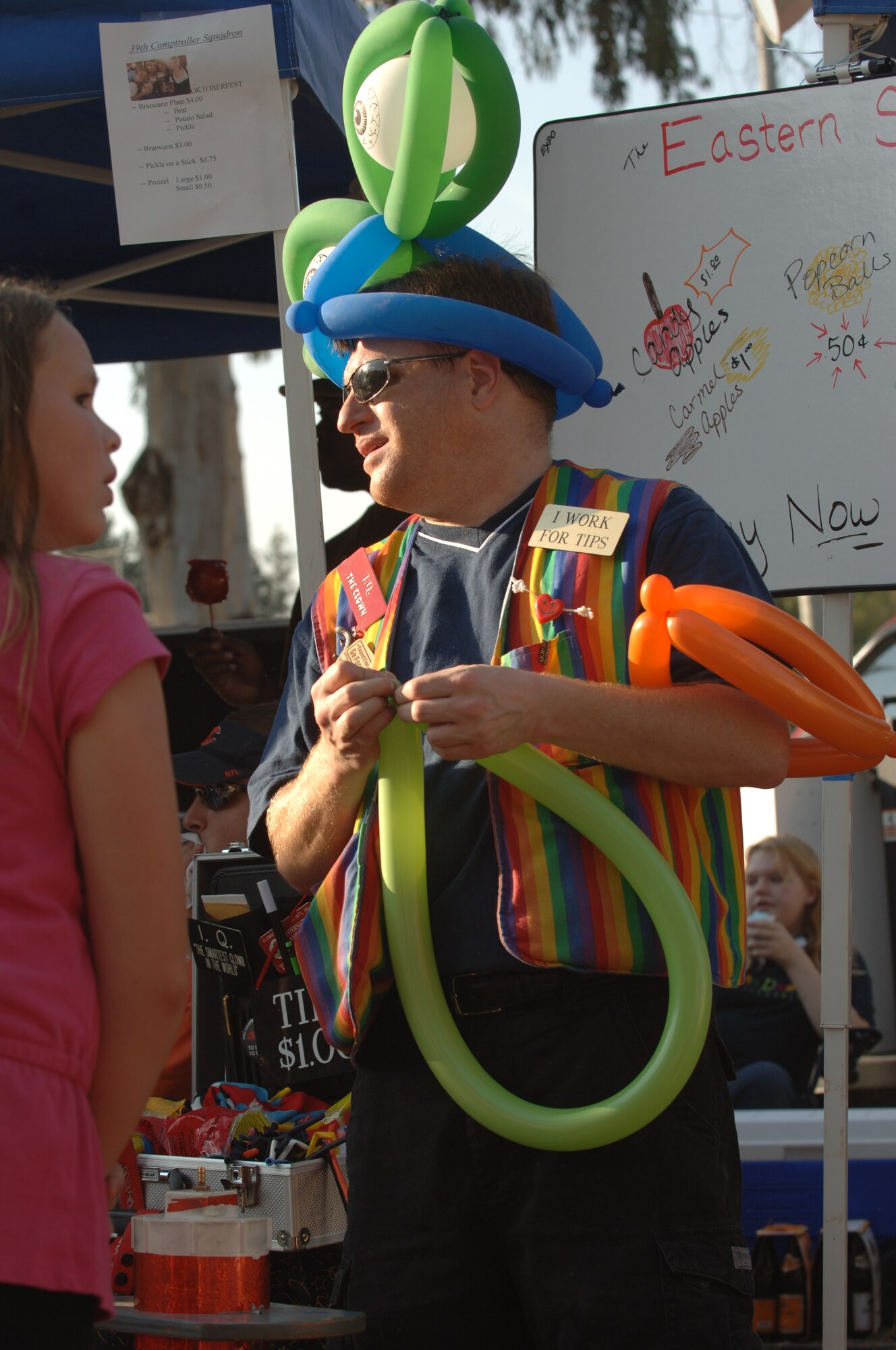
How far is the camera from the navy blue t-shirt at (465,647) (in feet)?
→ 5.94

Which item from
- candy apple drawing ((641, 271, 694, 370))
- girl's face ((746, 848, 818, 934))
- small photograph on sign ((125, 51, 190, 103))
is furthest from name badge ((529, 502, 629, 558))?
girl's face ((746, 848, 818, 934))

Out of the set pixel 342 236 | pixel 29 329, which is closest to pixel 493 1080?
pixel 29 329

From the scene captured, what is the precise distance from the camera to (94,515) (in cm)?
132

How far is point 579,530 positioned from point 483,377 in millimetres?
295

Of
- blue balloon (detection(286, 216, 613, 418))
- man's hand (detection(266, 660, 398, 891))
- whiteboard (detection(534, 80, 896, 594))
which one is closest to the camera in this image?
man's hand (detection(266, 660, 398, 891))

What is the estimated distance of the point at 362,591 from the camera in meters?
2.05

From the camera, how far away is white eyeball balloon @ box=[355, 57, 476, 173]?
2.12m

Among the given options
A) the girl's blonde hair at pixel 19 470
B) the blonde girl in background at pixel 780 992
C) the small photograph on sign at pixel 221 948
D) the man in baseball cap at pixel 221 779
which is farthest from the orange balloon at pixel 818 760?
the blonde girl in background at pixel 780 992

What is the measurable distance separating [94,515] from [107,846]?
333mm

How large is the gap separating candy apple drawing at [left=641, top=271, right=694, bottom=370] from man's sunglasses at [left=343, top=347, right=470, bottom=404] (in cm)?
88

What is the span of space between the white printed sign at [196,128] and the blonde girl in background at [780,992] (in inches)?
111

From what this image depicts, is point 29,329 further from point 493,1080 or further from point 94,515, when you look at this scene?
point 493,1080

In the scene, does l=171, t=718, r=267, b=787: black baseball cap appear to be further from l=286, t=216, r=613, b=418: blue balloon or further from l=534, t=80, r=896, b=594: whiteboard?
l=286, t=216, r=613, b=418: blue balloon

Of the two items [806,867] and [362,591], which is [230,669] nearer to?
[806,867]
